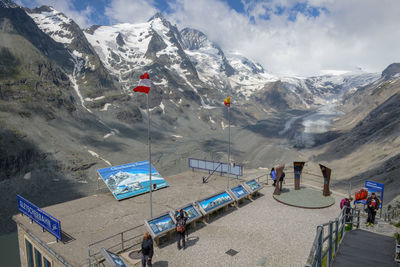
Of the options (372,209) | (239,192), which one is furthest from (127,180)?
(372,209)

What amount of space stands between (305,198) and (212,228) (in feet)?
31.3

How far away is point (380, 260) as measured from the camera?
8.74 metres

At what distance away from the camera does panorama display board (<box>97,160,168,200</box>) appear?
23.2 metres

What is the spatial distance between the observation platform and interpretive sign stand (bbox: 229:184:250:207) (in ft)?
9.00

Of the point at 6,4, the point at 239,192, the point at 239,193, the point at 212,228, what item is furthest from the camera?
the point at 6,4

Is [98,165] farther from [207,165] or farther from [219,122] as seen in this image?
[219,122]

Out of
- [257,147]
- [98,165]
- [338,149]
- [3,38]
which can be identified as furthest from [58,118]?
[338,149]

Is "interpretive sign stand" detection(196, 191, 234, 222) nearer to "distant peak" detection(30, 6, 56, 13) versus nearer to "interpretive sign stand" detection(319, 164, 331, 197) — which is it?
"interpretive sign stand" detection(319, 164, 331, 197)

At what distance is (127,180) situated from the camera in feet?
79.8

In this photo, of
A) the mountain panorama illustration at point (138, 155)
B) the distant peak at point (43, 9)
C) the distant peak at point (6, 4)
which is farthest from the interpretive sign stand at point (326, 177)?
the distant peak at point (43, 9)

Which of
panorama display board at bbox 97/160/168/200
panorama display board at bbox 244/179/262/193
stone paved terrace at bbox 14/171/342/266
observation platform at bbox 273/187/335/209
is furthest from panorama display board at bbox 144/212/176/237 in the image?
observation platform at bbox 273/187/335/209

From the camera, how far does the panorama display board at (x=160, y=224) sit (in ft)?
48.2

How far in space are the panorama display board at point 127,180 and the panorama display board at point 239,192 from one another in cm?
661

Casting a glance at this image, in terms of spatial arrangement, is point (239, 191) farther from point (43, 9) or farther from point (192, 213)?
point (43, 9)
